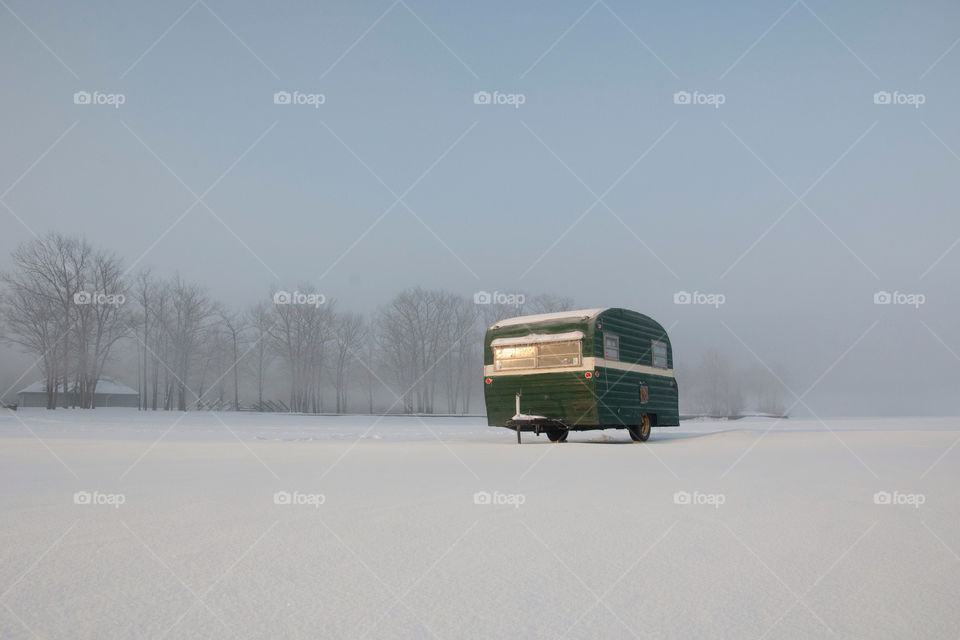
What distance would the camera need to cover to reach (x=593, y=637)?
2895 millimetres

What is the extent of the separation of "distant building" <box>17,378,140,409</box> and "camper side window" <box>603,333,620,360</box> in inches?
2309

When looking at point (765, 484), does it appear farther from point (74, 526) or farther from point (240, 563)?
point (74, 526)

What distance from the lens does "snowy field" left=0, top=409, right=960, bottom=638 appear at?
10.0 feet

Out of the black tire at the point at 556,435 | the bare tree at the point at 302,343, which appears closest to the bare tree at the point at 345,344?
the bare tree at the point at 302,343

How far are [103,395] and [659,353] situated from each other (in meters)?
60.7

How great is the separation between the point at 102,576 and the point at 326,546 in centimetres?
129

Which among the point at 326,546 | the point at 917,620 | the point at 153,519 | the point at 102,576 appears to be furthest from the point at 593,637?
the point at 153,519
